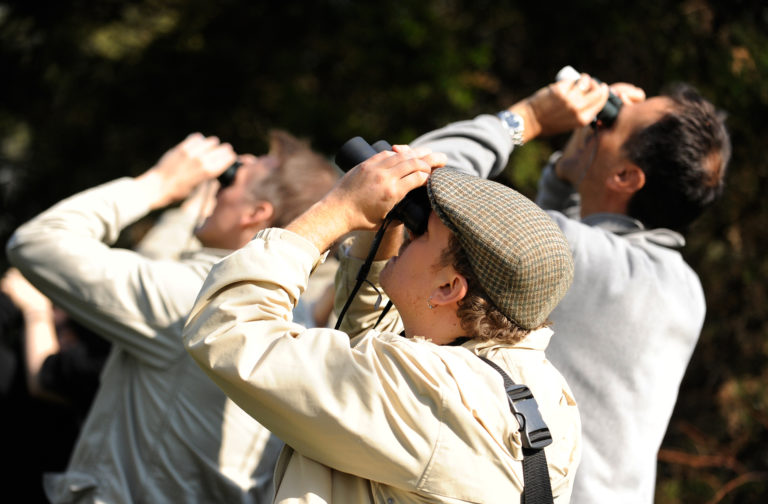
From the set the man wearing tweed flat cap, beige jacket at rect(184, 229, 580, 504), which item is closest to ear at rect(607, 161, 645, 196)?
the man wearing tweed flat cap

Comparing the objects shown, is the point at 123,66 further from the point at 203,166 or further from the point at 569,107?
the point at 569,107

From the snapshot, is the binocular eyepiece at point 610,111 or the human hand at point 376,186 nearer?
the human hand at point 376,186

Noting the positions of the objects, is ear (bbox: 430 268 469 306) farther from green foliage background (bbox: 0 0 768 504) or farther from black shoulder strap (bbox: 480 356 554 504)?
green foliage background (bbox: 0 0 768 504)

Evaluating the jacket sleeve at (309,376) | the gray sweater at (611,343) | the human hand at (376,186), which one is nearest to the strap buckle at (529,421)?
the jacket sleeve at (309,376)

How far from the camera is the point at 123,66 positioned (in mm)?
5004

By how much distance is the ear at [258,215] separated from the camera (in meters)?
2.58

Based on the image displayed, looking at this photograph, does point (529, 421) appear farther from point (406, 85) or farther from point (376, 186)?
point (406, 85)

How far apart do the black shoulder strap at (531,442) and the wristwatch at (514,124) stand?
1010 millimetres

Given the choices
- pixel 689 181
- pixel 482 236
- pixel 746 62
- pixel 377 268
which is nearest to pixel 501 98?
pixel 746 62

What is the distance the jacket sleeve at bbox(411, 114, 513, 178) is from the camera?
215cm

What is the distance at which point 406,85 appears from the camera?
14.2ft

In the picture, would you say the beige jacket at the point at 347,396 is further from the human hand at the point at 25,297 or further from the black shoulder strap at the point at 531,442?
the human hand at the point at 25,297

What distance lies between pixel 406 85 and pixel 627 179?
2075mm

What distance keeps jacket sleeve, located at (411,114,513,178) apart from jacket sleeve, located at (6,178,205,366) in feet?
2.71
